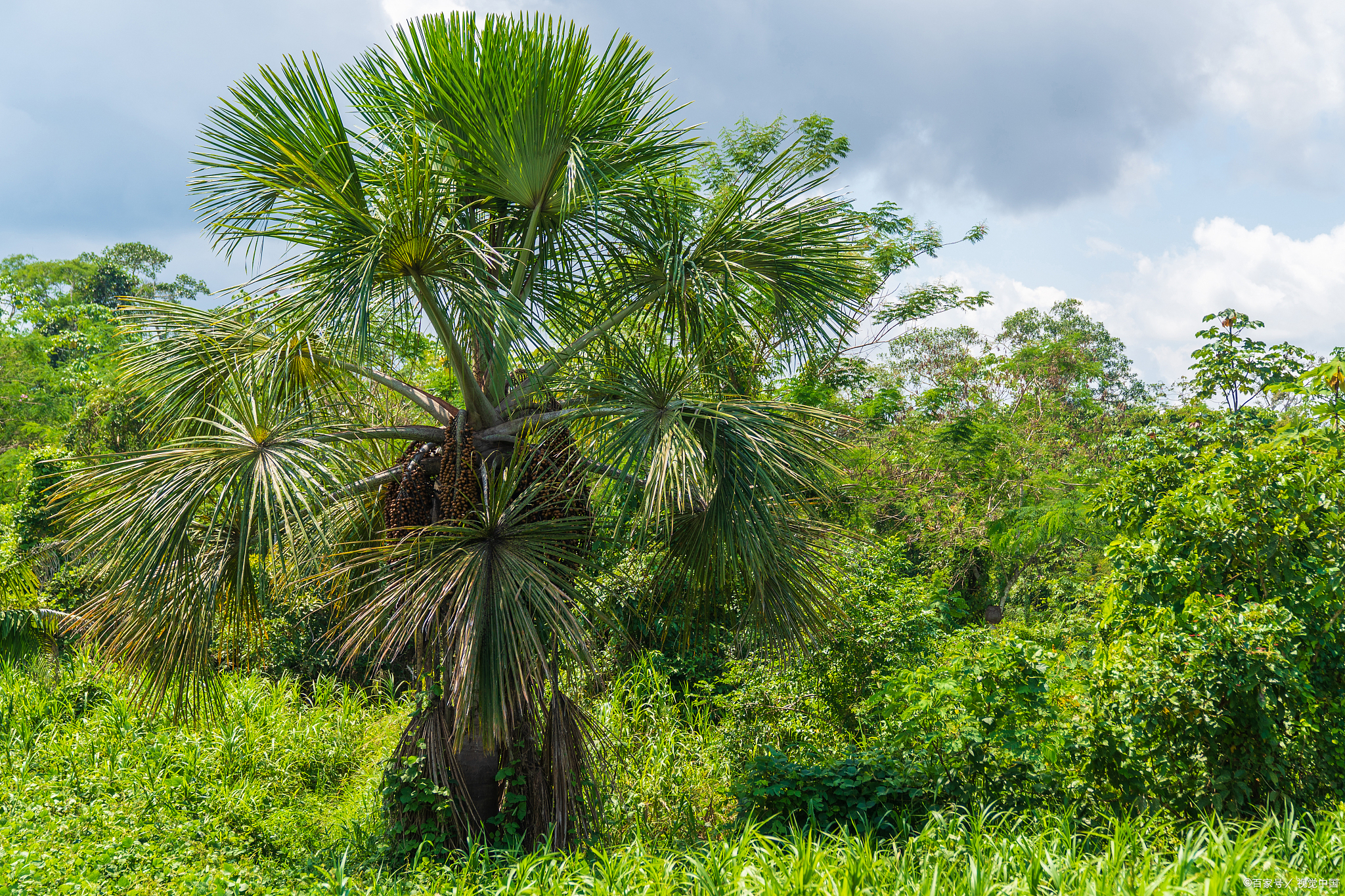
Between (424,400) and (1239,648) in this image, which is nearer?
(1239,648)

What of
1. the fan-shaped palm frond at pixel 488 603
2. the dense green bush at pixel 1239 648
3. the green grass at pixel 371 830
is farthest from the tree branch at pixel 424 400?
the dense green bush at pixel 1239 648

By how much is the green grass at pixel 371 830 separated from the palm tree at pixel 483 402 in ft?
2.74

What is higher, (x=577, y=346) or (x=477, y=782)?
(x=577, y=346)

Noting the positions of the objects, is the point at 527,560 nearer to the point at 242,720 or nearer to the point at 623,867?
the point at 623,867

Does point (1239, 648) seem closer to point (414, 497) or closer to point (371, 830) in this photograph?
point (414, 497)

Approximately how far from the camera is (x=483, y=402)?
4.46 metres

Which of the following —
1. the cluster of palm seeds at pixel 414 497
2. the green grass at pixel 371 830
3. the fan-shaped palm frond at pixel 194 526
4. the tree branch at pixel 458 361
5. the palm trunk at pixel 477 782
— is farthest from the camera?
the palm trunk at pixel 477 782

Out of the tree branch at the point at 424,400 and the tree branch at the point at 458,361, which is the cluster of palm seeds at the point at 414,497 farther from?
the tree branch at the point at 458,361

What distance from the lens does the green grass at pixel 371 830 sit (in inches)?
136

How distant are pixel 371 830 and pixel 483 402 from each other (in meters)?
2.88

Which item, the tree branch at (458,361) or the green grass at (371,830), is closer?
the green grass at (371,830)

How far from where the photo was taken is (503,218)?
458 cm

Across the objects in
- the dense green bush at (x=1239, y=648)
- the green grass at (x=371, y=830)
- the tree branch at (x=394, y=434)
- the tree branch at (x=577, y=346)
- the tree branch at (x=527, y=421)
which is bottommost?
the green grass at (x=371, y=830)

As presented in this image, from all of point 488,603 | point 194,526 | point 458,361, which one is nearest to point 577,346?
point 458,361
